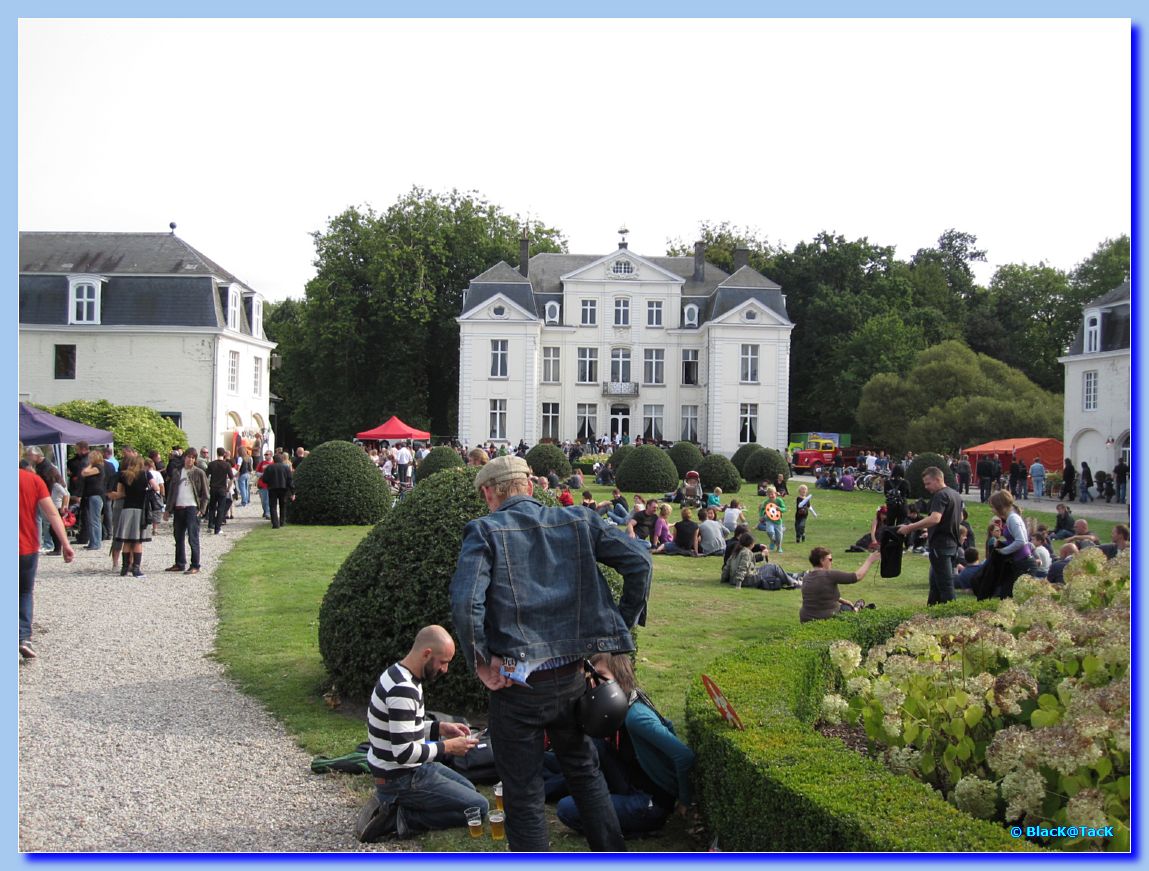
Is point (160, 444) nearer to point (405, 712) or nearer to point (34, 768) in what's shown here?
point (34, 768)

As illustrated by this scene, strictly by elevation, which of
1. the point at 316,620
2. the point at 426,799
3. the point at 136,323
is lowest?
the point at 316,620

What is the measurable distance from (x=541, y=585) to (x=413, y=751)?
1386mm

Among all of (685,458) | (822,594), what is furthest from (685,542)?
(685,458)

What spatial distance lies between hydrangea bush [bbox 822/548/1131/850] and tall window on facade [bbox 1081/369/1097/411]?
7.96m

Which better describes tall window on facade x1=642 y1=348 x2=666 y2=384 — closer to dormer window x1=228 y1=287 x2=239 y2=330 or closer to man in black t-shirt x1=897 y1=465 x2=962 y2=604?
dormer window x1=228 y1=287 x2=239 y2=330

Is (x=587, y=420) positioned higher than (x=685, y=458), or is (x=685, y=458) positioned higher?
(x=587, y=420)

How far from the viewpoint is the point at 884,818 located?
13.4ft

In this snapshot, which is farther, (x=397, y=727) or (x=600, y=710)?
(x=397, y=727)

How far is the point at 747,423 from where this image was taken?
50.7 metres

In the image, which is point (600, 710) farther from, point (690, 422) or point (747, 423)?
point (690, 422)

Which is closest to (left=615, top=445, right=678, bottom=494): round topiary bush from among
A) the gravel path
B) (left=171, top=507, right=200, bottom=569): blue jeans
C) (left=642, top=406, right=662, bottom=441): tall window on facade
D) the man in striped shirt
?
(left=171, top=507, right=200, bottom=569): blue jeans

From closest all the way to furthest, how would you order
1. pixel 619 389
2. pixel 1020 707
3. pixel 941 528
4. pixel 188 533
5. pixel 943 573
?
pixel 1020 707 < pixel 941 528 < pixel 943 573 < pixel 188 533 < pixel 619 389

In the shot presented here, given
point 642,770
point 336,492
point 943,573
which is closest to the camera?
point 642,770

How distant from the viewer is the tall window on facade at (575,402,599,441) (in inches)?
2069
